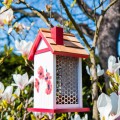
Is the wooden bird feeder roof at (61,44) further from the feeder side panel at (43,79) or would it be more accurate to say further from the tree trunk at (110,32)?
the tree trunk at (110,32)

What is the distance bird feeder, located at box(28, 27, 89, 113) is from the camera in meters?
1.32

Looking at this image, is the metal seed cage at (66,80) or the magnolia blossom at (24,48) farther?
the magnolia blossom at (24,48)

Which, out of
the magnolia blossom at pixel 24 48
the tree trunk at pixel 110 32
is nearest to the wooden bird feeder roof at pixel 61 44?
the magnolia blossom at pixel 24 48

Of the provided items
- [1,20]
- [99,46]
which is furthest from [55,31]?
[99,46]

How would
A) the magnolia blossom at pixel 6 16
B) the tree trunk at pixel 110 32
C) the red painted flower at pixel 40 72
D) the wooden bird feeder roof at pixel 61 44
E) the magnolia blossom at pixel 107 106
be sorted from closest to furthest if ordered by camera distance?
the magnolia blossom at pixel 107 106 → the wooden bird feeder roof at pixel 61 44 → the red painted flower at pixel 40 72 → the magnolia blossom at pixel 6 16 → the tree trunk at pixel 110 32

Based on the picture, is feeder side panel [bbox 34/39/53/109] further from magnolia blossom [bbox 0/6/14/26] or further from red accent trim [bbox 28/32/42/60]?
magnolia blossom [bbox 0/6/14/26]

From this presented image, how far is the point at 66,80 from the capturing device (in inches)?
55.1

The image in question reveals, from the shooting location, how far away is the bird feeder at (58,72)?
4.33 ft

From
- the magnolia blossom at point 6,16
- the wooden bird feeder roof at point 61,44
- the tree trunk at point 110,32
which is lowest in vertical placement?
the wooden bird feeder roof at point 61,44

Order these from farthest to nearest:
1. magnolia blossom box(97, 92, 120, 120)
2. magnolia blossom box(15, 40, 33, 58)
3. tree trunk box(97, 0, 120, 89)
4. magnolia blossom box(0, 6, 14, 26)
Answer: tree trunk box(97, 0, 120, 89), magnolia blossom box(0, 6, 14, 26), magnolia blossom box(15, 40, 33, 58), magnolia blossom box(97, 92, 120, 120)

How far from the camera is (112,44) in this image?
462 cm

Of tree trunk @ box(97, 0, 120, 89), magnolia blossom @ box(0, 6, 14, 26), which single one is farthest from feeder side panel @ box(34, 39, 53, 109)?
tree trunk @ box(97, 0, 120, 89)

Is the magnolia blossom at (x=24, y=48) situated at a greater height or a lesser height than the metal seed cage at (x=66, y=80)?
greater

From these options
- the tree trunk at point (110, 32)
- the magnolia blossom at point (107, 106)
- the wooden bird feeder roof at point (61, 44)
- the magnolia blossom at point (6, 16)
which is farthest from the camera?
the tree trunk at point (110, 32)
